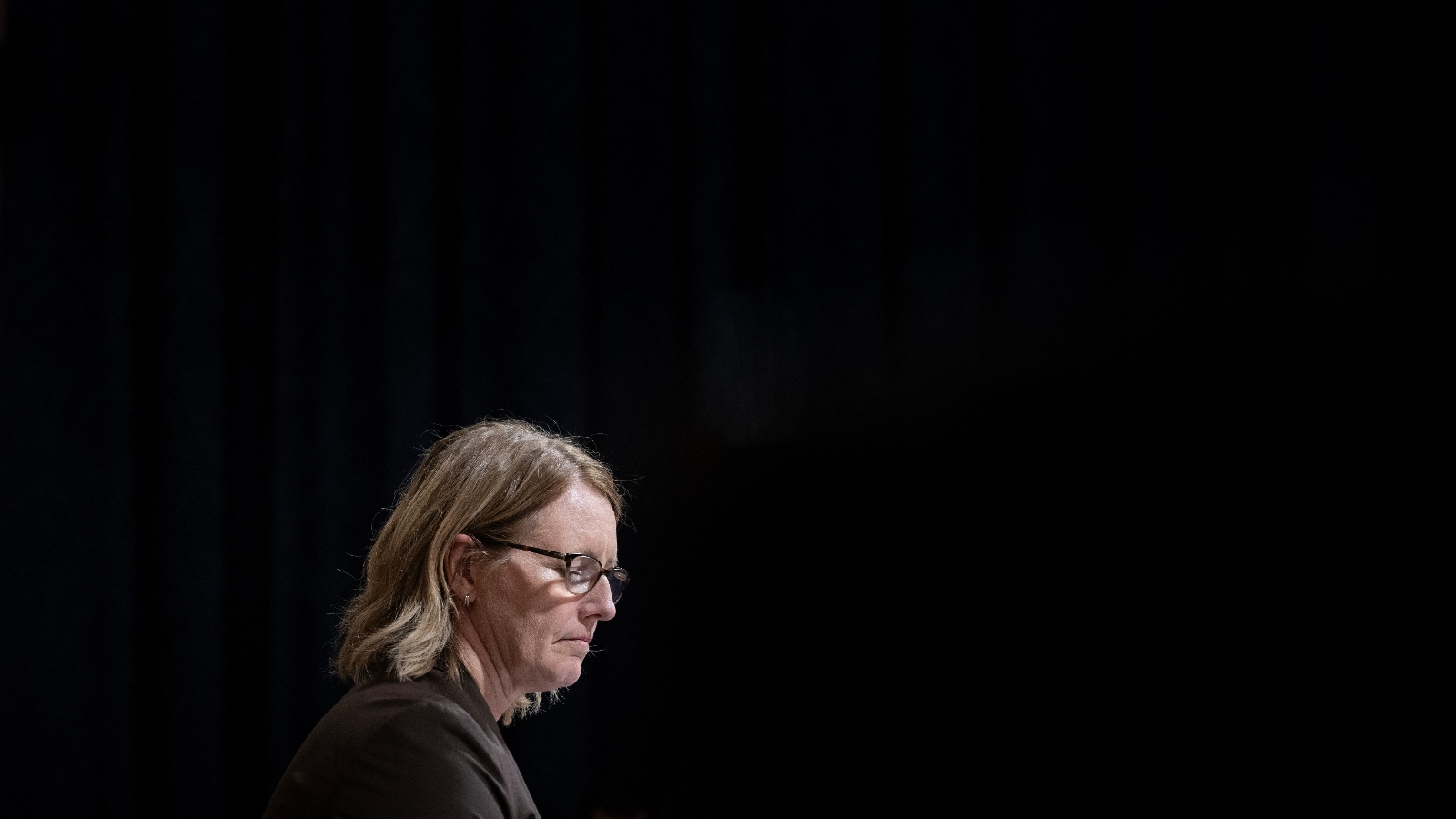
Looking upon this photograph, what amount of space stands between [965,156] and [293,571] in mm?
1536

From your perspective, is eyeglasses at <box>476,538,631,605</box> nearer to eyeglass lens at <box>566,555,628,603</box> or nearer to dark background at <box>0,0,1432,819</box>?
eyeglass lens at <box>566,555,628,603</box>

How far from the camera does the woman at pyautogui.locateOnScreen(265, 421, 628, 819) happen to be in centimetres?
108

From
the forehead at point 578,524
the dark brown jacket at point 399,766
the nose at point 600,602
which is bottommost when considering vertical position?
the dark brown jacket at point 399,766

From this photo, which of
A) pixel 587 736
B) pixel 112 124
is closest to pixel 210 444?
pixel 112 124

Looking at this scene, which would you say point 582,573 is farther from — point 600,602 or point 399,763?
point 399,763

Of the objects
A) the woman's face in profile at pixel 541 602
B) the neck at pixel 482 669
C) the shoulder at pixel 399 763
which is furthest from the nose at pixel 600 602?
the shoulder at pixel 399 763

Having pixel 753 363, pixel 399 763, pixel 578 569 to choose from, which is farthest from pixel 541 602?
pixel 753 363

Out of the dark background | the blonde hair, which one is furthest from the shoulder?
the dark background

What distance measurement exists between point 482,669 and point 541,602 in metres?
0.10

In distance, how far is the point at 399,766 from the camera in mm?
934

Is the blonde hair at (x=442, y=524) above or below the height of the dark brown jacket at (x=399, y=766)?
above

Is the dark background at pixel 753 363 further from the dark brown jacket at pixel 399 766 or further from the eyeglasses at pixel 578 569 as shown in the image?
the dark brown jacket at pixel 399 766

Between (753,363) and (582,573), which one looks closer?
(582,573)

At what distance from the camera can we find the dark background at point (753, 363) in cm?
180
